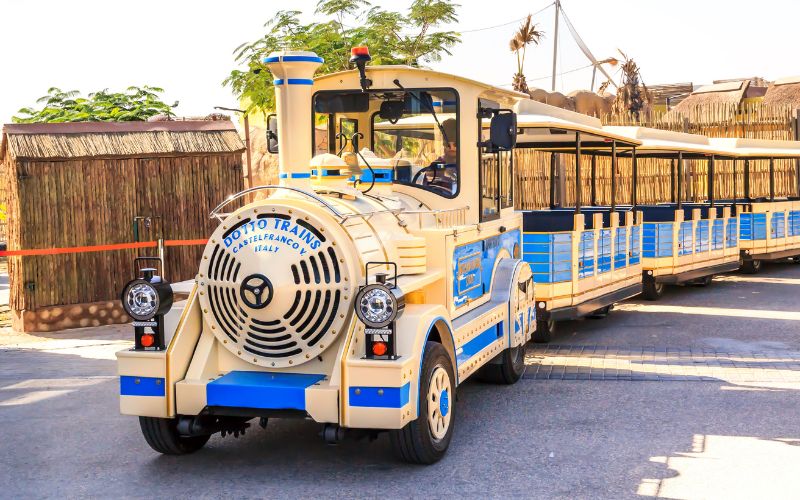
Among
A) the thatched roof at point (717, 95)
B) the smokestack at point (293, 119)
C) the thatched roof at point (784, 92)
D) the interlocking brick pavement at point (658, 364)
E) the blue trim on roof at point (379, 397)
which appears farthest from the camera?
the thatched roof at point (717, 95)

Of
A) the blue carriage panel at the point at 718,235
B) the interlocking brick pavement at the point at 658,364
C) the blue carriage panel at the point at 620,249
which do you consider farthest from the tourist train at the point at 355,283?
the blue carriage panel at the point at 718,235

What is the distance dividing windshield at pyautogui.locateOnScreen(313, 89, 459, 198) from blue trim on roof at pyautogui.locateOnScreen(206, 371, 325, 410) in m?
2.14

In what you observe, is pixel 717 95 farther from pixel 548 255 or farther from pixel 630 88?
pixel 548 255

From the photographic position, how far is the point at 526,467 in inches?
246

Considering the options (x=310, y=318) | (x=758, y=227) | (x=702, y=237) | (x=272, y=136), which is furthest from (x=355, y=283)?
(x=758, y=227)

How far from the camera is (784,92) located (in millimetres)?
35844

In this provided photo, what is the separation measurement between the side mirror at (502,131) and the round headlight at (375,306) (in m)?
2.56

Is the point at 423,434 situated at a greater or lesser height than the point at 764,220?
lesser

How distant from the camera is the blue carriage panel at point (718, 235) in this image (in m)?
16.7

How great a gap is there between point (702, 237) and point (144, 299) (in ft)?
38.9

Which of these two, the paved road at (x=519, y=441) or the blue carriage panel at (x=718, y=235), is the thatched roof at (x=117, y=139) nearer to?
the paved road at (x=519, y=441)

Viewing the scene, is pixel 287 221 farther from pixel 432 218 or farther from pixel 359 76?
pixel 359 76

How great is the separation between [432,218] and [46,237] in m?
6.61

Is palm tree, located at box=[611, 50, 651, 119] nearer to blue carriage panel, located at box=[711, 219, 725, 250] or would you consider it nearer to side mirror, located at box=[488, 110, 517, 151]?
blue carriage panel, located at box=[711, 219, 725, 250]
